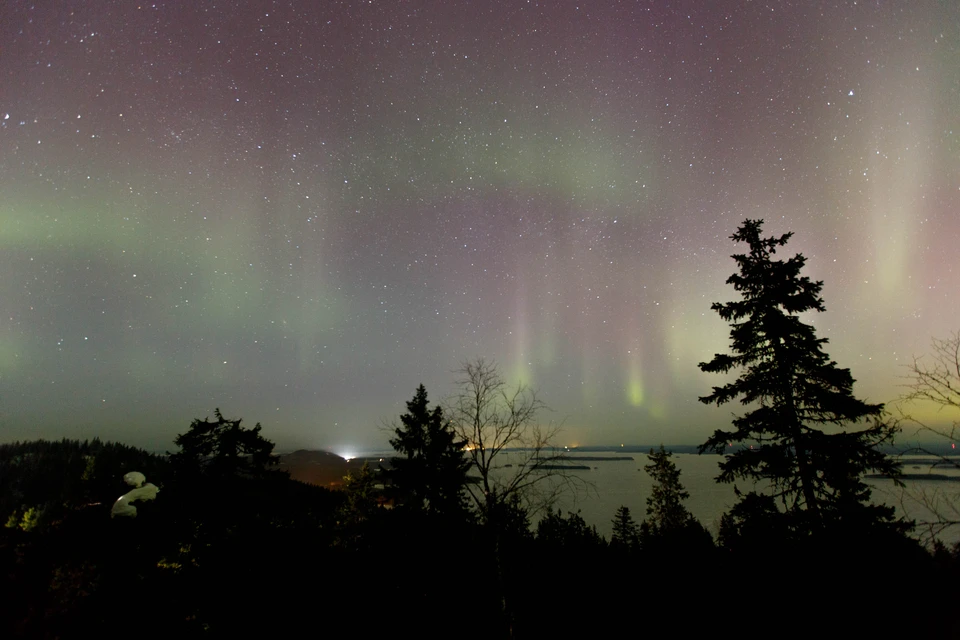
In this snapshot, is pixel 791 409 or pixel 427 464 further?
pixel 427 464

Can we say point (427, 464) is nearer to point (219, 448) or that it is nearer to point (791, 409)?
point (219, 448)

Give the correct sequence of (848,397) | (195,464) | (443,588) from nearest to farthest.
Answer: (848,397) < (443,588) < (195,464)

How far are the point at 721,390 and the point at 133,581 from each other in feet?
50.7

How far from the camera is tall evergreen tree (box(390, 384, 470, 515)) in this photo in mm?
22438

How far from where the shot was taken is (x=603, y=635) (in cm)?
1240

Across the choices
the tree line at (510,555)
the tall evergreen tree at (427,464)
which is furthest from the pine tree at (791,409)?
the tall evergreen tree at (427,464)

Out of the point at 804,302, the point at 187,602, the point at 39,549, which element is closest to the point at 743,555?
the point at 804,302

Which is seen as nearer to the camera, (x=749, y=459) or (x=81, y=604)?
(x=81, y=604)

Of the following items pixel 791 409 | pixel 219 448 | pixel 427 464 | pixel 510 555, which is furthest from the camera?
pixel 427 464

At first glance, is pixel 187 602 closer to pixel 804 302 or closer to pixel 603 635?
pixel 603 635

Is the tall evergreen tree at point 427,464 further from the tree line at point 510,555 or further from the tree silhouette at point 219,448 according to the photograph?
the tree silhouette at point 219,448

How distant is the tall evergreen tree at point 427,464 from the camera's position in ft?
73.6

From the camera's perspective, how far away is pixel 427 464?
23.4 meters

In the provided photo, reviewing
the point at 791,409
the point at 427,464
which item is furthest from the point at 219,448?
the point at 791,409
